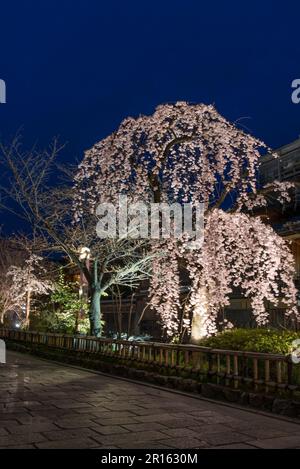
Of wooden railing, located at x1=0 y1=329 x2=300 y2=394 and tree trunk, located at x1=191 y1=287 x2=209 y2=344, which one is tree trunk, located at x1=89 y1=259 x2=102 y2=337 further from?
tree trunk, located at x1=191 y1=287 x2=209 y2=344

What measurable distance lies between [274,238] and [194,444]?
9.13 metres

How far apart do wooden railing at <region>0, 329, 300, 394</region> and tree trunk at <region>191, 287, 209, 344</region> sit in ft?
6.32

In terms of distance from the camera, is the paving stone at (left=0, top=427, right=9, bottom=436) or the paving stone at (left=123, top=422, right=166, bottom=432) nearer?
the paving stone at (left=0, top=427, right=9, bottom=436)

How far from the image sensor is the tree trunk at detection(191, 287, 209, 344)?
14547 mm

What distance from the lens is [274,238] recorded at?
1453 cm

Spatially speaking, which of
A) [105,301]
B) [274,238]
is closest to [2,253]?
[105,301]

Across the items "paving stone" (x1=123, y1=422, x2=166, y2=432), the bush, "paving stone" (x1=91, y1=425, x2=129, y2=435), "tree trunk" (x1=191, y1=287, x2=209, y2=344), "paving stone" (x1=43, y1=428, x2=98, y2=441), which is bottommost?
"paving stone" (x1=123, y1=422, x2=166, y2=432)

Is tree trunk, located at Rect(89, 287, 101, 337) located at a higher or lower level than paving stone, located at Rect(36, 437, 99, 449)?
higher

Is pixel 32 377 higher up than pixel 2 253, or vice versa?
pixel 2 253

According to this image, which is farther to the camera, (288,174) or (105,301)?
(105,301)

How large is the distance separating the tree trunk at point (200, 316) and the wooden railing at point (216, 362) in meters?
1.93

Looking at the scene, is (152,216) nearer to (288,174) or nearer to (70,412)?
(70,412)

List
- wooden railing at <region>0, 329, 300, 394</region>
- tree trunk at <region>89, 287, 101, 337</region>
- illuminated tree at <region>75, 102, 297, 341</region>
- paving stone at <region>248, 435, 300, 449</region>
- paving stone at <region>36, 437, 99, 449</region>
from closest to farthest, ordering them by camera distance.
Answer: paving stone at <region>36, 437, 99, 449</region> → paving stone at <region>248, 435, 300, 449</region> → wooden railing at <region>0, 329, 300, 394</region> → illuminated tree at <region>75, 102, 297, 341</region> → tree trunk at <region>89, 287, 101, 337</region>

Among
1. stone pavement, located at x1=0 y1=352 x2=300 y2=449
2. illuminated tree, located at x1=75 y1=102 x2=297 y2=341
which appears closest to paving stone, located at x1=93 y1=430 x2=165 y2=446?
stone pavement, located at x1=0 y1=352 x2=300 y2=449
